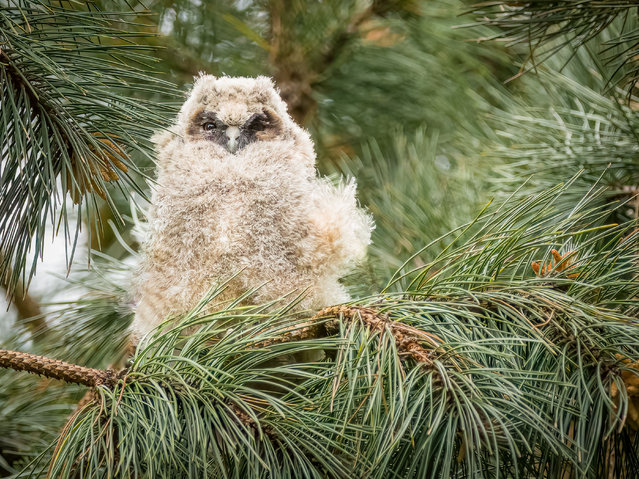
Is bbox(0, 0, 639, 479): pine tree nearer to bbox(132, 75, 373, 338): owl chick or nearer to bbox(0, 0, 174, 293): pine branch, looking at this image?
bbox(0, 0, 174, 293): pine branch

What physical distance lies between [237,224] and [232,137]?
0.31m

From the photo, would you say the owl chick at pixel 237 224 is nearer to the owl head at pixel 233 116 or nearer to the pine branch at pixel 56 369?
the owl head at pixel 233 116

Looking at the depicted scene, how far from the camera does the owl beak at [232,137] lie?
171 centimetres

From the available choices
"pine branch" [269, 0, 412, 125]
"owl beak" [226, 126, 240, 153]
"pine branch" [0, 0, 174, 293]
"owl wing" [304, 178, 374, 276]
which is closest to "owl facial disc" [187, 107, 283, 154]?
"owl beak" [226, 126, 240, 153]

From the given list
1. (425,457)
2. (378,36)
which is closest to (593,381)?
(425,457)

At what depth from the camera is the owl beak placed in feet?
5.62

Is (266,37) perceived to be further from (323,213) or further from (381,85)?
(323,213)

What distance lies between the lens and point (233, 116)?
1744 millimetres

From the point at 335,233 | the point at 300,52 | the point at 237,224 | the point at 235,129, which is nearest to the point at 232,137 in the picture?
the point at 235,129

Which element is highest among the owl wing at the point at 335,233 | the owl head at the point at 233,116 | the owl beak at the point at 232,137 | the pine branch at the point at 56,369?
the owl head at the point at 233,116

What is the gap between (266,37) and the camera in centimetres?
282

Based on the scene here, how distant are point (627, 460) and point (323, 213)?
36.3 inches

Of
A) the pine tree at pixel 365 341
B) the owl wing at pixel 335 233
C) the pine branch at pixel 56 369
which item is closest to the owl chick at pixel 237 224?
the owl wing at pixel 335 233

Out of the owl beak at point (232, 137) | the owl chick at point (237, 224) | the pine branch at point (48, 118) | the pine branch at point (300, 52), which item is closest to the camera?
the pine branch at point (48, 118)
